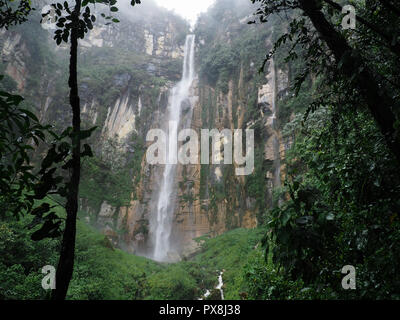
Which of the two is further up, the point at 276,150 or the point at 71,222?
the point at 276,150

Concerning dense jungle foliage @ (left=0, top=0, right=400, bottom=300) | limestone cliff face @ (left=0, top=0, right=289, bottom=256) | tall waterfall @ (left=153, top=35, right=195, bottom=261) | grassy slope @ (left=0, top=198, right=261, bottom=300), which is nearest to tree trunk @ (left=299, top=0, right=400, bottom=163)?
dense jungle foliage @ (left=0, top=0, right=400, bottom=300)

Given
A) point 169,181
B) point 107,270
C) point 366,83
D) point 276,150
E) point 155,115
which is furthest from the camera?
point 155,115

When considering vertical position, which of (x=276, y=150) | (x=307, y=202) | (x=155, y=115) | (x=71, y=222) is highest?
(x=155, y=115)

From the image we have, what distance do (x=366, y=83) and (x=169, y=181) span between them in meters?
17.2

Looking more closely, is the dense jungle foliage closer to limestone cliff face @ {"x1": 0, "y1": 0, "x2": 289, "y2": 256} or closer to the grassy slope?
the grassy slope

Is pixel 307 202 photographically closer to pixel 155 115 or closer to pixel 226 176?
pixel 226 176

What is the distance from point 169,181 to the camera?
18.6 m

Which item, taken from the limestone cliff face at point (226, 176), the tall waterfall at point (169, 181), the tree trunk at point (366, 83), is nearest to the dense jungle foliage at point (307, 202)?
the tree trunk at point (366, 83)

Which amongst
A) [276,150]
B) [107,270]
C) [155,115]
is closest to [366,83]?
[107,270]

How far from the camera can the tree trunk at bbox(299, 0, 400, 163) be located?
5.75 ft

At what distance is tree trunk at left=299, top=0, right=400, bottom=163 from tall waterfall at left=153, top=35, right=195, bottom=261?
1499 centimetres
